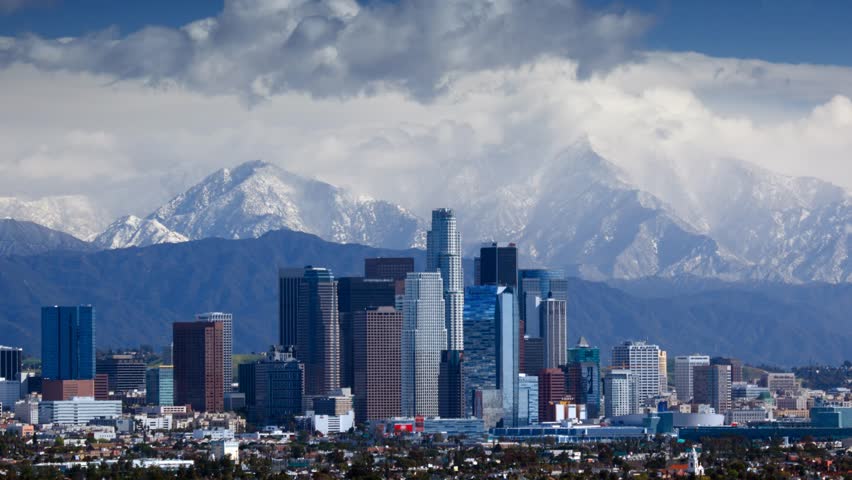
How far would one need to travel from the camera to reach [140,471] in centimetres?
19000

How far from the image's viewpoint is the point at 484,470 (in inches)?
7859

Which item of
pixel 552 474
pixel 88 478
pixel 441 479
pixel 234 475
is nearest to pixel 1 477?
pixel 88 478

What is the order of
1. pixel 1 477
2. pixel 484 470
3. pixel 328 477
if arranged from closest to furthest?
1. pixel 1 477
2. pixel 328 477
3. pixel 484 470

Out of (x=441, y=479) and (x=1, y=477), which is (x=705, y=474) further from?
(x=1, y=477)

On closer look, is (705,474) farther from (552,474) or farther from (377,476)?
(377,476)

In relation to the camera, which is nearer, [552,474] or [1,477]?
[1,477]

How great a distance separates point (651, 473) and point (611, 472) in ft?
11.4

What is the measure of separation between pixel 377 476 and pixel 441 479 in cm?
528

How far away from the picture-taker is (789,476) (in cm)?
18050

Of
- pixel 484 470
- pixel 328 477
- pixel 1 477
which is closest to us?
pixel 1 477

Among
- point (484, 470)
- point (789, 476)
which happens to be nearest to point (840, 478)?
point (789, 476)

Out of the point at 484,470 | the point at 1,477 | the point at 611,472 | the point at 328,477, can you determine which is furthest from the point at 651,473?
the point at 1,477

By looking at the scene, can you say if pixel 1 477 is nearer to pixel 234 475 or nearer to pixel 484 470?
pixel 234 475

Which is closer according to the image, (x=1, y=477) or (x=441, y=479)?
(x=1, y=477)
